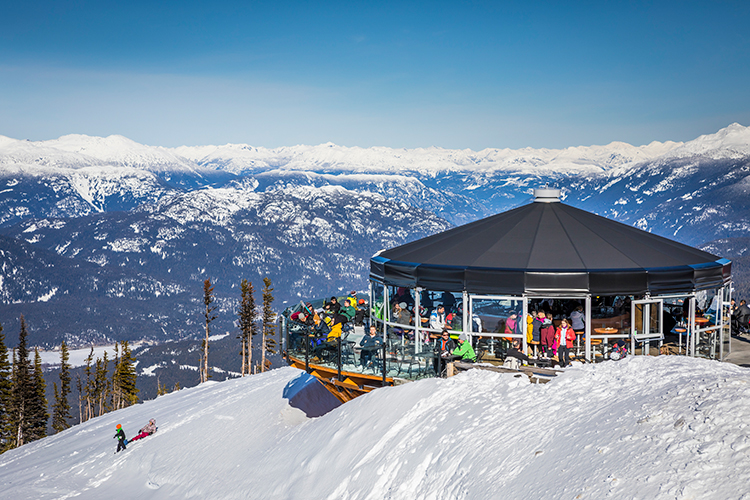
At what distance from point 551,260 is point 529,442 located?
7.28 metres

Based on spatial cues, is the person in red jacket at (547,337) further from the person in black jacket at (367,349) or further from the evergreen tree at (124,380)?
the evergreen tree at (124,380)

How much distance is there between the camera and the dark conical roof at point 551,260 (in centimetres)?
1744

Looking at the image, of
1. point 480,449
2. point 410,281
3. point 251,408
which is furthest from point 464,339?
point 251,408

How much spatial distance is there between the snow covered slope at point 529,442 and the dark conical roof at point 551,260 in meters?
3.03

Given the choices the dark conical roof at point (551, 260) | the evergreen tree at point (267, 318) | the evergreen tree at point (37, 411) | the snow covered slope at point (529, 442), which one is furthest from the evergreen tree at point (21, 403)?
the dark conical roof at point (551, 260)

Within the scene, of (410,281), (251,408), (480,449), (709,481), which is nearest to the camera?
(709,481)

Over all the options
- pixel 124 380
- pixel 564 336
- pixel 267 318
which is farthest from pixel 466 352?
pixel 124 380

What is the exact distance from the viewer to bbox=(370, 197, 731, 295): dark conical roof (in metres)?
17.4

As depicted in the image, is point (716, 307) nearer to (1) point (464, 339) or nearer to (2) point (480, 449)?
(1) point (464, 339)

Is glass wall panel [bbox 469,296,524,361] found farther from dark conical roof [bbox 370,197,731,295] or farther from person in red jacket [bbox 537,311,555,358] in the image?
dark conical roof [bbox 370,197,731,295]

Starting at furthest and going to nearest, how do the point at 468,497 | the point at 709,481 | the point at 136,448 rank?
the point at 136,448, the point at 468,497, the point at 709,481

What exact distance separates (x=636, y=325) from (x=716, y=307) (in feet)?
13.6

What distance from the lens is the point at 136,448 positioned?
40.1 m

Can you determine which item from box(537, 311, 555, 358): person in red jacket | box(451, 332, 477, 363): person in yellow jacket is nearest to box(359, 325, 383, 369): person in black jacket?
box(451, 332, 477, 363): person in yellow jacket
